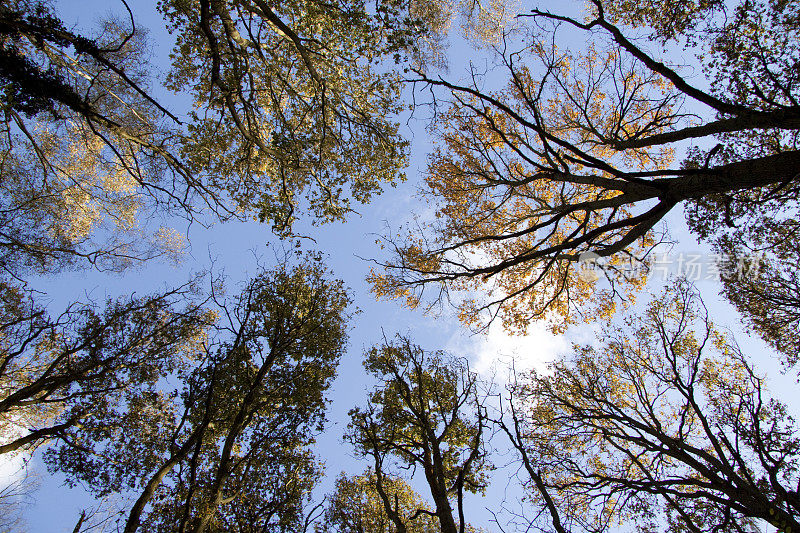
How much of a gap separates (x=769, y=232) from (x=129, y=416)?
54.6 ft

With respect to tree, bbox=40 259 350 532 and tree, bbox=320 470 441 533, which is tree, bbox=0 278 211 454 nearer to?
tree, bbox=40 259 350 532

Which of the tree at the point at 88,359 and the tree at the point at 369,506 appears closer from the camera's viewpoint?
the tree at the point at 88,359

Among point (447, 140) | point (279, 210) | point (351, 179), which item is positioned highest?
point (447, 140)

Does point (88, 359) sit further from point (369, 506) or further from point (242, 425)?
point (369, 506)

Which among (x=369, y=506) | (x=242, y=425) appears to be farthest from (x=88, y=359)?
(x=369, y=506)

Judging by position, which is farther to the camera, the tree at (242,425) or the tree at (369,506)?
the tree at (369,506)

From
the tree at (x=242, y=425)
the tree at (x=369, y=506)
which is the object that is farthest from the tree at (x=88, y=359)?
the tree at (x=369, y=506)

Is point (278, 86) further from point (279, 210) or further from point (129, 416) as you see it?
point (129, 416)

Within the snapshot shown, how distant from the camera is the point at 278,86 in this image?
29.9 feet

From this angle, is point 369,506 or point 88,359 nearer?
point 88,359

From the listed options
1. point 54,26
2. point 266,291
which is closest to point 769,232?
point 266,291

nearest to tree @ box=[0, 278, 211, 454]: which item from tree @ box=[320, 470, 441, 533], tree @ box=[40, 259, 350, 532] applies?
tree @ box=[40, 259, 350, 532]

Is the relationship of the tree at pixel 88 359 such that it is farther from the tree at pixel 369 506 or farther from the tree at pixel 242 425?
the tree at pixel 369 506

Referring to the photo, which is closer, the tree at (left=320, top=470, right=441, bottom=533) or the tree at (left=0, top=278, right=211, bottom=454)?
the tree at (left=0, top=278, right=211, bottom=454)
